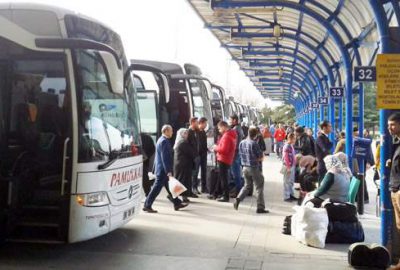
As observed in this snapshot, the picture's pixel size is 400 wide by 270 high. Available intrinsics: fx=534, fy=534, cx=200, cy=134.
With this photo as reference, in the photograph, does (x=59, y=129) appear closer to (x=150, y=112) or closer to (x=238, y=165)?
(x=238, y=165)

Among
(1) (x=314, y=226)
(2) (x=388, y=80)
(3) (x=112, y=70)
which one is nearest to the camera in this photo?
(2) (x=388, y=80)

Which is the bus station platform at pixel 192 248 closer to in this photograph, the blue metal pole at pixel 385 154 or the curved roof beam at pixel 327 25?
the blue metal pole at pixel 385 154

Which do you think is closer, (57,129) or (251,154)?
(57,129)

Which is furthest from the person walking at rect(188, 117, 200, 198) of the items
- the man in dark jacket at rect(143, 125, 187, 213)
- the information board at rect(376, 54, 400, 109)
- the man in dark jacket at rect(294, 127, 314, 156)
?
the information board at rect(376, 54, 400, 109)

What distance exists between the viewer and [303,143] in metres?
12.6

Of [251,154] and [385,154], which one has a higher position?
[385,154]

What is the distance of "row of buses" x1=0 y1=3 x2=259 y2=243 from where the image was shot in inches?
253

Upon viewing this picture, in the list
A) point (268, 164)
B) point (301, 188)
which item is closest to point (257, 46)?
point (268, 164)

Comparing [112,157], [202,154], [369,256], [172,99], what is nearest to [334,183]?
[369,256]

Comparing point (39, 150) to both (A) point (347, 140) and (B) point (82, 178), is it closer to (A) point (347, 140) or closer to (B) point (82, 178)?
(B) point (82, 178)

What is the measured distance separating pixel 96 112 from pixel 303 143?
6.94 m

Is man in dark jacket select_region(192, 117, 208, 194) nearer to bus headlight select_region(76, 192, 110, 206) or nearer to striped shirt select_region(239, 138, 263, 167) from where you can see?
striped shirt select_region(239, 138, 263, 167)

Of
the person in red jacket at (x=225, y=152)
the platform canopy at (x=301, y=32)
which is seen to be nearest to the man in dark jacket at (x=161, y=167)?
the person in red jacket at (x=225, y=152)

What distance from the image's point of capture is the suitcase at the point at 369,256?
20.5 ft
